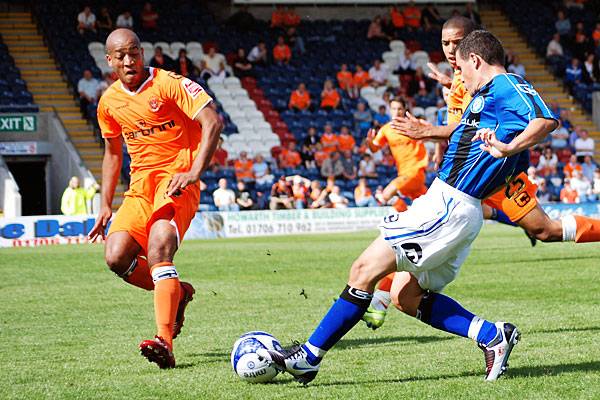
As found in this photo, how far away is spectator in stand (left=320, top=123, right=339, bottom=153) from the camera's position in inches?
1195

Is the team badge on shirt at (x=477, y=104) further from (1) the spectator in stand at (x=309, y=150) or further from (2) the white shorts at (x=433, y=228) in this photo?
(1) the spectator in stand at (x=309, y=150)

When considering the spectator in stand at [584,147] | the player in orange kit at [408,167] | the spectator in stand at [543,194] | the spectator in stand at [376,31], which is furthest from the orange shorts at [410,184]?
the spectator in stand at [376,31]

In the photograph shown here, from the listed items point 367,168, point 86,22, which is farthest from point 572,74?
point 86,22

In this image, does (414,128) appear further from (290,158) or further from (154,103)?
(290,158)

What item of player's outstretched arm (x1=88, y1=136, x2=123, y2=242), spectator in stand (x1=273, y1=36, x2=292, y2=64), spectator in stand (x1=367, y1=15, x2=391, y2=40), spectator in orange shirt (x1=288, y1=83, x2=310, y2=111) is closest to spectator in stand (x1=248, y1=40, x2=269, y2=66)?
spectator in stand (x1=273, y1=36, x2=292, y2=64)

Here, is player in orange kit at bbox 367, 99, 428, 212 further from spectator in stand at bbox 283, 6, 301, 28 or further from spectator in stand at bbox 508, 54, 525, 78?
spectator in stand at bbox 283, 6, 301, 28

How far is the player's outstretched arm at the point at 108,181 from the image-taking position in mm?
8403

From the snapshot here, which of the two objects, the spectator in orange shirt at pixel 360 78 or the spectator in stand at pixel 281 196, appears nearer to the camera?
the spectator in stand at pixel 281 196

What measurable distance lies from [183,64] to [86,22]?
3.38 m

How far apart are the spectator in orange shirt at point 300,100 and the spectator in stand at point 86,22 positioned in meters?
6.22

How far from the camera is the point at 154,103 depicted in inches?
314

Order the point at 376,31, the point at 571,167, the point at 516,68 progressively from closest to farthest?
the point at 571,167 → the point at 516,68 → the point at 376,31

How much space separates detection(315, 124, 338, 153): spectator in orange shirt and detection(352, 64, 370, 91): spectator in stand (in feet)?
12.0

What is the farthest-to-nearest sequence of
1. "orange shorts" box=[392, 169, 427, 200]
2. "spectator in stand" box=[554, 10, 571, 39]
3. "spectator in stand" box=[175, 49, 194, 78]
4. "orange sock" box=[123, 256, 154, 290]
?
"spectator in stand" box=[554, 10, 571, 39] → "spectator in stand" box=[175, 49, 194, 78] → "orange shorts" box=[392, 169, 427, 200] → "orange sock" box=[123, 256, 154, 290]
